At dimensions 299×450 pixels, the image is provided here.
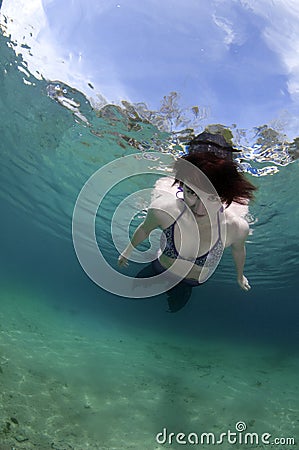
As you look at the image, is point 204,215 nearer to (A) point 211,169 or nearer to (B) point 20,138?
(A) point 211,169

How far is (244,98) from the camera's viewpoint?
811 centimetres

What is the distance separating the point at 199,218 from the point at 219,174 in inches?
52.4

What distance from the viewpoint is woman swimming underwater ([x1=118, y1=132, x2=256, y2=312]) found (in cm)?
440

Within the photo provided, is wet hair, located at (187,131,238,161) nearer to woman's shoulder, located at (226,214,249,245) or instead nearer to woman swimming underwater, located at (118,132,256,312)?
woman swimming underwater, located at (118,132,256,312)

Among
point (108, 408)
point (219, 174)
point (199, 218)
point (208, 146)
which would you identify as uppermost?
point (208, 146)

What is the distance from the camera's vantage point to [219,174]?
14.1 ft

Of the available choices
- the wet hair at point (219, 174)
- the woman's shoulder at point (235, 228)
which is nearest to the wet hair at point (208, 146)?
the wet hair at point (219, 174)

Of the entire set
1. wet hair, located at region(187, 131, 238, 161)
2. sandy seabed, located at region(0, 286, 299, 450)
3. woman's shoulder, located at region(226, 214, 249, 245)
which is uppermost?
wet hair, located at region(187, 131, 238, 161)

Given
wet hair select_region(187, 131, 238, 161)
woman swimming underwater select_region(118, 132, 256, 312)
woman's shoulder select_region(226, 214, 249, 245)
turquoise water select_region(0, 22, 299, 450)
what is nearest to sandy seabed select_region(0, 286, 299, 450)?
turquoise water select_region(0, 22, 299, 450)

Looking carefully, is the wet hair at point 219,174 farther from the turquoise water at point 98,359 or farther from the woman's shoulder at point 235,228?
the turquoise water at point 98,359

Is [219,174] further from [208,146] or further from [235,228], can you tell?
[235,228]

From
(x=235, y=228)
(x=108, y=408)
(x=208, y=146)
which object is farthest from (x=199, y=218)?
(x=108, y=408)

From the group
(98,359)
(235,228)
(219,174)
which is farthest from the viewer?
(98,359)

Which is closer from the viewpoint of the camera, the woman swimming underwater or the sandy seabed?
the woman swimming underwater
